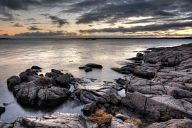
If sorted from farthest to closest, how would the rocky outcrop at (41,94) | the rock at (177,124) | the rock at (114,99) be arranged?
the rocky outcrop at (41,94)
the rock at (114,99)
the rock at (177,124)

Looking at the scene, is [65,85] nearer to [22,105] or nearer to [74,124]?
[22,105]

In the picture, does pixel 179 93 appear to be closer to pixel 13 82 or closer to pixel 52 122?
pixel 52 122

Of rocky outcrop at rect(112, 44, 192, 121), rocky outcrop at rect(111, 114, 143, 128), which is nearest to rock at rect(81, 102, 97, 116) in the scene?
rocky outcrop at rect(112, 44, 192, 121)

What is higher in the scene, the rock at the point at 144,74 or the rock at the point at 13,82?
the rock at the point at 13,82

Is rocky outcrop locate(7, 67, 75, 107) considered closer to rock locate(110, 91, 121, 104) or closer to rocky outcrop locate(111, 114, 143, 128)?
rock locate(110, 91, 121, 104)

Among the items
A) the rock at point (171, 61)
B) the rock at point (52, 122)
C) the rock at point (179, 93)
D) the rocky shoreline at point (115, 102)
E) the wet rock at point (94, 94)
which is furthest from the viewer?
the rock at point (171, 61)

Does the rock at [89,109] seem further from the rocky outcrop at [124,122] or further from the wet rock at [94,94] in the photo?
the rocky outcrop at [124,122]

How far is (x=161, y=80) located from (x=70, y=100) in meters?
14.1

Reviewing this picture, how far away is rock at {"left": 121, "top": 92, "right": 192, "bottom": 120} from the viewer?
25.5m

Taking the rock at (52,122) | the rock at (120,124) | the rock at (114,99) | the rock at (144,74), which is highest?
the rock at (52,122)

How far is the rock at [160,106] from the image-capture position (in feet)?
83.6

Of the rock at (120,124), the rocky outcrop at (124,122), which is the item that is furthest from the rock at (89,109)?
the rock at (120,124)

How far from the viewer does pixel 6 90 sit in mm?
41625

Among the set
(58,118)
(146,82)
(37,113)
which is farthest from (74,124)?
(146,82)
